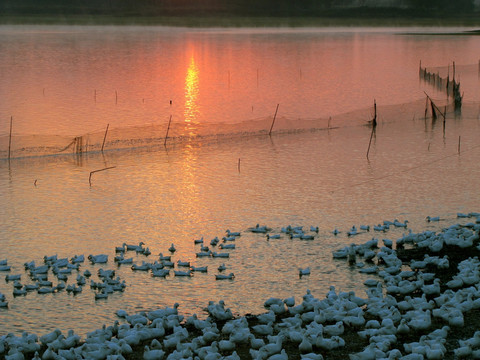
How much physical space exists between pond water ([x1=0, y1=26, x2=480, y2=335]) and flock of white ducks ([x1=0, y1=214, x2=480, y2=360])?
97 centimetres

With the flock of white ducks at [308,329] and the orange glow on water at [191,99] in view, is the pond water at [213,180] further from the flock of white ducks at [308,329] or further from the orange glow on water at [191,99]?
the flock of white ducks at [308,329]

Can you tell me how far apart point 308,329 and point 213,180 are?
13.3 meters

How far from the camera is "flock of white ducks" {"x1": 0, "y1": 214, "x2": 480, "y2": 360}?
12086mm

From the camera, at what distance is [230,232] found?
1919cm

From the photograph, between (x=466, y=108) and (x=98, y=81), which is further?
(x=98, y=81)

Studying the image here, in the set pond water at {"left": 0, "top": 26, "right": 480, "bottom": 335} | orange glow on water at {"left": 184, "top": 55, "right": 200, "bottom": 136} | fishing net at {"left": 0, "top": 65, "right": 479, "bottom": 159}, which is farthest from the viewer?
orange glow on water at {"left": 184, "top": 55, "right": 200, "bottom": 136}

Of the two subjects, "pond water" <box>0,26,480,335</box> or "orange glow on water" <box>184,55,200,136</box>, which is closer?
"pond water" <box>0,26,480,335</box>

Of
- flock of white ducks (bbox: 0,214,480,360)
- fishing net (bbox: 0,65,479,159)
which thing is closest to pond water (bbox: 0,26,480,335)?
fishing net (bbox: 0,65,479,159)

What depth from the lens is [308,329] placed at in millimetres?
12727

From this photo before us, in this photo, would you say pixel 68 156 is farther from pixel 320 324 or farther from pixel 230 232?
pixel 320 324

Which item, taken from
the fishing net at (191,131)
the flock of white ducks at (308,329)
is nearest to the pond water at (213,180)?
the fishing net at (191,131)

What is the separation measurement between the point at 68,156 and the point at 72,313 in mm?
15212

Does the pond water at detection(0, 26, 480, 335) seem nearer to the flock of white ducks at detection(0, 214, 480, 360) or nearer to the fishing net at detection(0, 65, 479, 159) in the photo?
the fishing net at detection(0, 65, 479, 159)

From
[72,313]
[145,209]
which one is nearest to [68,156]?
[145,209]
